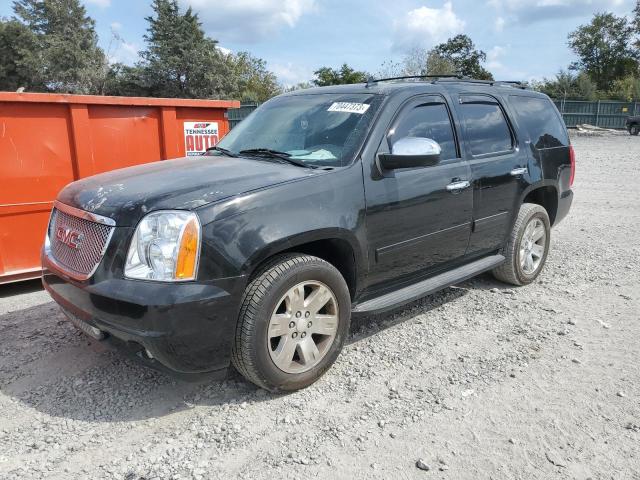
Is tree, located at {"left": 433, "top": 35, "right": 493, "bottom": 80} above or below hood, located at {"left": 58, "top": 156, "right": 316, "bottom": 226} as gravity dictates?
above

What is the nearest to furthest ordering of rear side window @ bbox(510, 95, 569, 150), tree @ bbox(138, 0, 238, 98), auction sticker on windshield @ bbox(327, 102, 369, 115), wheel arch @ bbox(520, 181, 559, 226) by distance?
1. auction sticker on windshield @ bbox(327, 102, 369, 115)
2. rear side window @ bbox(510, 95, 569, 150)
3. wheel arch @ bbox(520, 181, 559, 226)
4. tree @ bbox(138, 0, 238, 98)

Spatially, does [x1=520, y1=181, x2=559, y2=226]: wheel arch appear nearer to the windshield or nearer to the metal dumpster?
the windshield

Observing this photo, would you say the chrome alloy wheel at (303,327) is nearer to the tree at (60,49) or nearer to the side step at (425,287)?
the side step at (425,287)

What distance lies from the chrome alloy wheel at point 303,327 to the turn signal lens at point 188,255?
0.55m

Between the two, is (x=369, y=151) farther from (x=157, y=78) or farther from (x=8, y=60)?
(x=8, y=60)

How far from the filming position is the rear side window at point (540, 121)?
5.09m

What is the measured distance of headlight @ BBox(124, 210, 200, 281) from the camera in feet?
9.07

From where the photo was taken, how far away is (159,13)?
5188 cm

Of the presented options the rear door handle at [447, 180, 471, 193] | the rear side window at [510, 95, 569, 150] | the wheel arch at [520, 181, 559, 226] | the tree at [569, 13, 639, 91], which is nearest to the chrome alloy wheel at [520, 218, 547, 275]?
the wheel arch at [520, 181, 559, 226]

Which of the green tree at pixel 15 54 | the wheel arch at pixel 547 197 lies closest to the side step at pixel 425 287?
the wheel arch at pixel 547 197

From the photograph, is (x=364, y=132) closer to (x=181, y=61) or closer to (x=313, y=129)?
(x=313, y=129)

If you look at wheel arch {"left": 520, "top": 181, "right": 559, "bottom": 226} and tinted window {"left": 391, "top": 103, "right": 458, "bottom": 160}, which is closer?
tinted window {"left": 391, "top": 103, "right": 458, "bottom": 160}

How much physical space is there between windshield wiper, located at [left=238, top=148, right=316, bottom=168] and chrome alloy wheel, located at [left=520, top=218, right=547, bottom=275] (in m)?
2.62

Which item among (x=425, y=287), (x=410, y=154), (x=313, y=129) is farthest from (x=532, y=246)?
(x=313, y=129)
